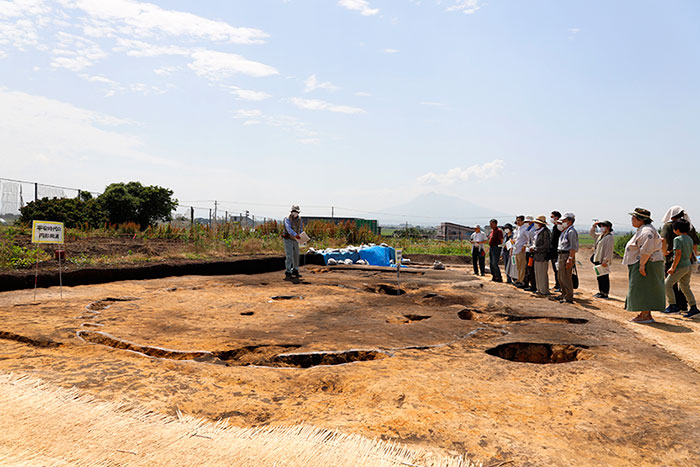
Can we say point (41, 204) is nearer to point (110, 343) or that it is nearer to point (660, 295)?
point (110, 343)

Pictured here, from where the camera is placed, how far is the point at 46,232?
7.42 meters

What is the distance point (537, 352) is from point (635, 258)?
2.81 meters

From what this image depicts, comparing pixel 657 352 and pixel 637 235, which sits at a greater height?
pixel 637 235

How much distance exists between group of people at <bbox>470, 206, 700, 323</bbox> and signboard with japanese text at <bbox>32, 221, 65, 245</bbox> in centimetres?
878

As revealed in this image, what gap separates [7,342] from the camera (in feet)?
14.8

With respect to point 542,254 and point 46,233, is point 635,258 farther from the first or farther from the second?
point 46,233

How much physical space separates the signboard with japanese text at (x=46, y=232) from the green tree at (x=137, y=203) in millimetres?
16514

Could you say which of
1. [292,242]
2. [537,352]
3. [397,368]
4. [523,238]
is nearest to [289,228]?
[292,242]

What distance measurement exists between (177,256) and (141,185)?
13.9m

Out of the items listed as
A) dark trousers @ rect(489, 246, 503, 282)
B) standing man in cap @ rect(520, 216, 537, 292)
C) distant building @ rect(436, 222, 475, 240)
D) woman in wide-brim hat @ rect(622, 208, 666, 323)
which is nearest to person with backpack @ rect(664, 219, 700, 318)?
woman in wide-brim hat @ rect(622, 208, 666, 323)

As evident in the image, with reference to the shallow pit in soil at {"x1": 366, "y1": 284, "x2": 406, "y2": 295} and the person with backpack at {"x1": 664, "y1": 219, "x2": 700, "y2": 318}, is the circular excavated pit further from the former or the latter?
the shallow pit in soil at {"x1": 366, "y1": 284, "x2": 406, "y2": 295}

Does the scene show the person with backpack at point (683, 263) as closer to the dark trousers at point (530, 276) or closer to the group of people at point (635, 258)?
the group of people at point (635, 258)

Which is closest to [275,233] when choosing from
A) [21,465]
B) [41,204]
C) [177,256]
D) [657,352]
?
[177,256]

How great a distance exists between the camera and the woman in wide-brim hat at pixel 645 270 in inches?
263
